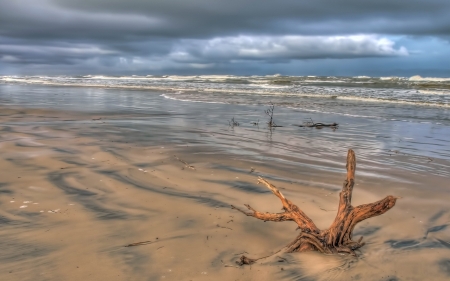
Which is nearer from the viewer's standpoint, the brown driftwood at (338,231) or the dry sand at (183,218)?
the dry sand at (183,218)

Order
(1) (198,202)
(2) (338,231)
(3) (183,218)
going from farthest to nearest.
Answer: (1) (198,202)
(3) (183,218)
(2) (338,231)

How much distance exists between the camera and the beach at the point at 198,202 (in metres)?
2.73

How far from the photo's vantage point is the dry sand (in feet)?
8.85

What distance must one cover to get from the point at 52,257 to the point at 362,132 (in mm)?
8336

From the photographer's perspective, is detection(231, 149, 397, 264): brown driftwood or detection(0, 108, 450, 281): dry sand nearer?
detection(0, 108, 450, 281): dry sand

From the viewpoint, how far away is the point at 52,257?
2.81 m

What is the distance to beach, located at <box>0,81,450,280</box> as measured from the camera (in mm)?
2732

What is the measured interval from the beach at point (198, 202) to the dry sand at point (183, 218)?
0.04ft

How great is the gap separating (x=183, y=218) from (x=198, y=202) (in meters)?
0.45

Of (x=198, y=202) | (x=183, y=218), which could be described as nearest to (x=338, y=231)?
(x=183, y=218)

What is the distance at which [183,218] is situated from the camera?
3.63 meters

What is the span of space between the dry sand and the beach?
13mm

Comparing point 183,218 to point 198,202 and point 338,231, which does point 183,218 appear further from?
point 338,231

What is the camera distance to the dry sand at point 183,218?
270 cm
